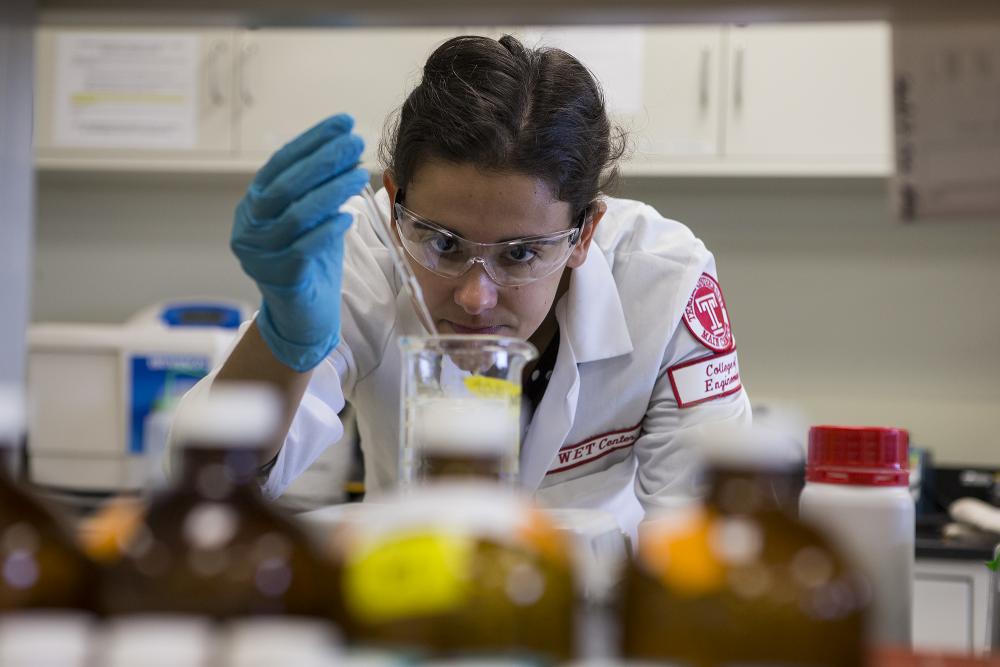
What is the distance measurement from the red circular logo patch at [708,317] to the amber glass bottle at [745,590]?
1.35 metres

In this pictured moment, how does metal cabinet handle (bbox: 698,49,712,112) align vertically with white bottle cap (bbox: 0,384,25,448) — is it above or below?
above

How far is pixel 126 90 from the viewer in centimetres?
369

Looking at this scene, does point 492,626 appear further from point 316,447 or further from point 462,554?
point 316,447

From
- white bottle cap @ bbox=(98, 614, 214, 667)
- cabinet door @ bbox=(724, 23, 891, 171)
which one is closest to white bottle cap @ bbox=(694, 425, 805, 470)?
white bottle cap @ bbox=(98, 614, 214, 667)

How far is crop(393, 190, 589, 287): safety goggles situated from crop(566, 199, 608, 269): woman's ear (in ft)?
0.27

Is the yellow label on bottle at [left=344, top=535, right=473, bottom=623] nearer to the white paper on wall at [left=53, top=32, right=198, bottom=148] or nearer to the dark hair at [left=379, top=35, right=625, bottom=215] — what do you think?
the dark hair at [left=379, top=35, right=625, bottom=215]

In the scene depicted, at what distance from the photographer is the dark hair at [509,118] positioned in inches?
60.3

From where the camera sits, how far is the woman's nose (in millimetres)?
1513

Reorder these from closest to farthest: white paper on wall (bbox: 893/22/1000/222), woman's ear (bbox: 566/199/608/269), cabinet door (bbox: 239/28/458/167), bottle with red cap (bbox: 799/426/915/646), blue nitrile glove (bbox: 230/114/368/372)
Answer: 1. white paper on wall (bbox: 893/22/1000/222)
2. bottle with red cap (bbox: 799/426/915/646)
3. blue nitrile glove (bbox: 230/114/368/372)
4. woman's ear (bbox: 566/199/608/269)
5. cabinet door (bbox: 239/28/458/167)

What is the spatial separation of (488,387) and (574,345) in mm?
803

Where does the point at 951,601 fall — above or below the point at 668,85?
below

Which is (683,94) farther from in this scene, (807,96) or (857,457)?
(857,457)

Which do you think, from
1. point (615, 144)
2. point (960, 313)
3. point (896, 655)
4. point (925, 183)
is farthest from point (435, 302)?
point (960, 313)

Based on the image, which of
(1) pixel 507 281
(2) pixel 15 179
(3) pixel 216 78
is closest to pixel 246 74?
(3) pixel 216 78
